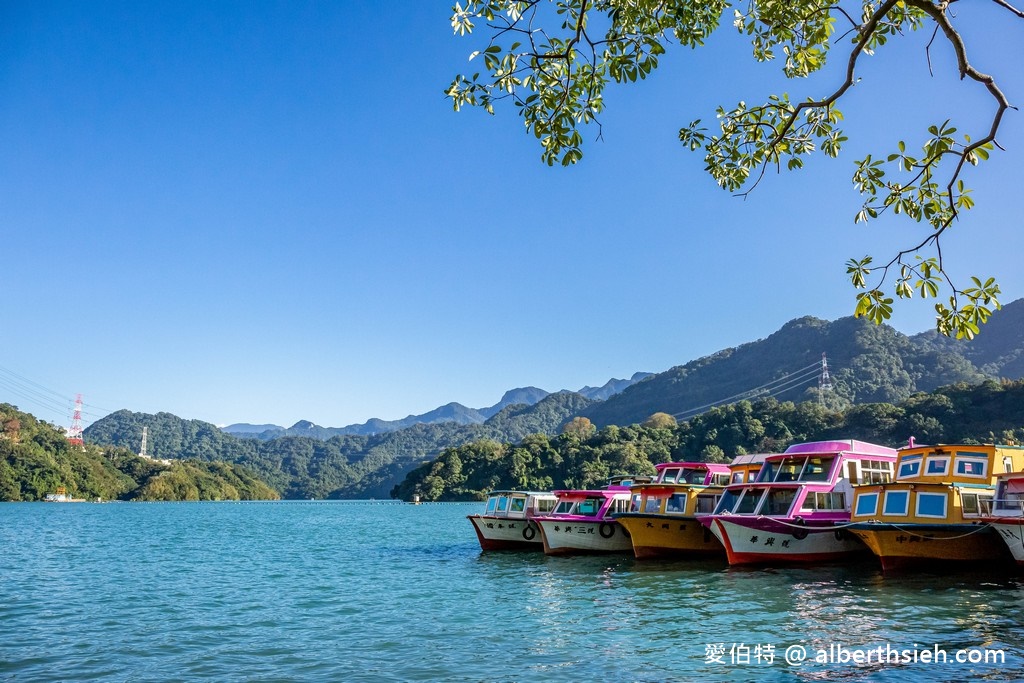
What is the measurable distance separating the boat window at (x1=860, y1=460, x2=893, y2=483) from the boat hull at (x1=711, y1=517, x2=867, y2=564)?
4634 mm

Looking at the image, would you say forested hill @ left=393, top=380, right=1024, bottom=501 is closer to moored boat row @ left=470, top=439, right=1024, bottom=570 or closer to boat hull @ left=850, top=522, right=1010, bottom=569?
moored boat row @ left=470, top=439, right=1024, bottom=570

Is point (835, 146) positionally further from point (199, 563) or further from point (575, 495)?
point (199, 563)

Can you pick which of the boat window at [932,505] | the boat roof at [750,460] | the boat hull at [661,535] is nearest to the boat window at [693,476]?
the boat roof at [750,460]

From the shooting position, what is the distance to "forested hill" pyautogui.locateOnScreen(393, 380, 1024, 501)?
122312 millimetres

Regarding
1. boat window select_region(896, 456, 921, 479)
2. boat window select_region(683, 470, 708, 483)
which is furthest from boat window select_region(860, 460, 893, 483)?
boat window select_region(683, 470, 708, 483)

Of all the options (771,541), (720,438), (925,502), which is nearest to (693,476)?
(771,541)

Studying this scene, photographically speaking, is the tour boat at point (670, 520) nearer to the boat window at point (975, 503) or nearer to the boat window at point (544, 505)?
the boat window at point (544, 505)

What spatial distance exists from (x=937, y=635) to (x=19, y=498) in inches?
7265

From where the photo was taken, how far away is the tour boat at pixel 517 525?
140 feet

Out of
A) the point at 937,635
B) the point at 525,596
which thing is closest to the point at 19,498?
the point at 525,596

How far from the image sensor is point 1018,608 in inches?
776

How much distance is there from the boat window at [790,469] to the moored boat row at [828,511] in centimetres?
5

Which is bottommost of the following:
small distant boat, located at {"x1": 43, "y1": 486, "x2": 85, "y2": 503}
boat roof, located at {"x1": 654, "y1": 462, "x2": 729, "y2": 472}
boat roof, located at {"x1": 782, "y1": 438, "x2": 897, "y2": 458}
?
small distant boat, located at {"x1": 43, "y1": 486, "x2": 85, "y2": 503}

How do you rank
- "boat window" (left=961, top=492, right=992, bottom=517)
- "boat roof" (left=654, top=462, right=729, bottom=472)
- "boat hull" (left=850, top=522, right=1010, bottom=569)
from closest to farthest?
"boat hull" (left=850, top=522, right=1010, bottom=569) → "boat window" (left=961, top=492, right=992, bottom=517) → "boat roof" (left=654, top=462, right=729, bottom=472)
